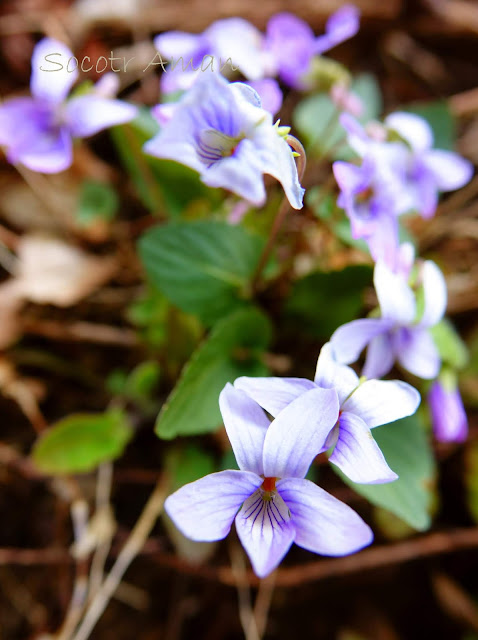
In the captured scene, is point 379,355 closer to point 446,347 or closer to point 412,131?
point 446,347

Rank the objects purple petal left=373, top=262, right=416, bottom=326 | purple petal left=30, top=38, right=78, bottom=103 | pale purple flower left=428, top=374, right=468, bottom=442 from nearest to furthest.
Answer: purple petal left=373, top=262, right=416, bottom=326, purple petal left=30, top=38, right=78, bottom=103, pale purple flower left=428, top=374, right=468, bottom=442

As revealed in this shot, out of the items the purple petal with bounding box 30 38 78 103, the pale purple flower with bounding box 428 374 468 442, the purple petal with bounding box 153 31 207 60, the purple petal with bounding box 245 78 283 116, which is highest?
the purple petal with bounding box 30 38 78 103

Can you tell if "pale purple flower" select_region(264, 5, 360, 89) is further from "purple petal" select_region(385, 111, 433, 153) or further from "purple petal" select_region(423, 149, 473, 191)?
"purple petal" select_region(423, 149, 473, 191)

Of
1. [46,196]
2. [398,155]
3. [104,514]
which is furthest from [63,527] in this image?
[398,155]

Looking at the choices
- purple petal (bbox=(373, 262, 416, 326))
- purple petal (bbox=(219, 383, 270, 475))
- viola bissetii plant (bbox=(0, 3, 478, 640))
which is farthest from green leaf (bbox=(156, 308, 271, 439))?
purple petal (bbox=(373, 262, 416, 326))

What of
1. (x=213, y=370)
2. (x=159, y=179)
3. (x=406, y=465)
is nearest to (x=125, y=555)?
(x=213, y=370)

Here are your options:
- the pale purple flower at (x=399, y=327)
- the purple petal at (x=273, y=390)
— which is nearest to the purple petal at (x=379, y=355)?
the pale purple flower at (x=399, y=327)
